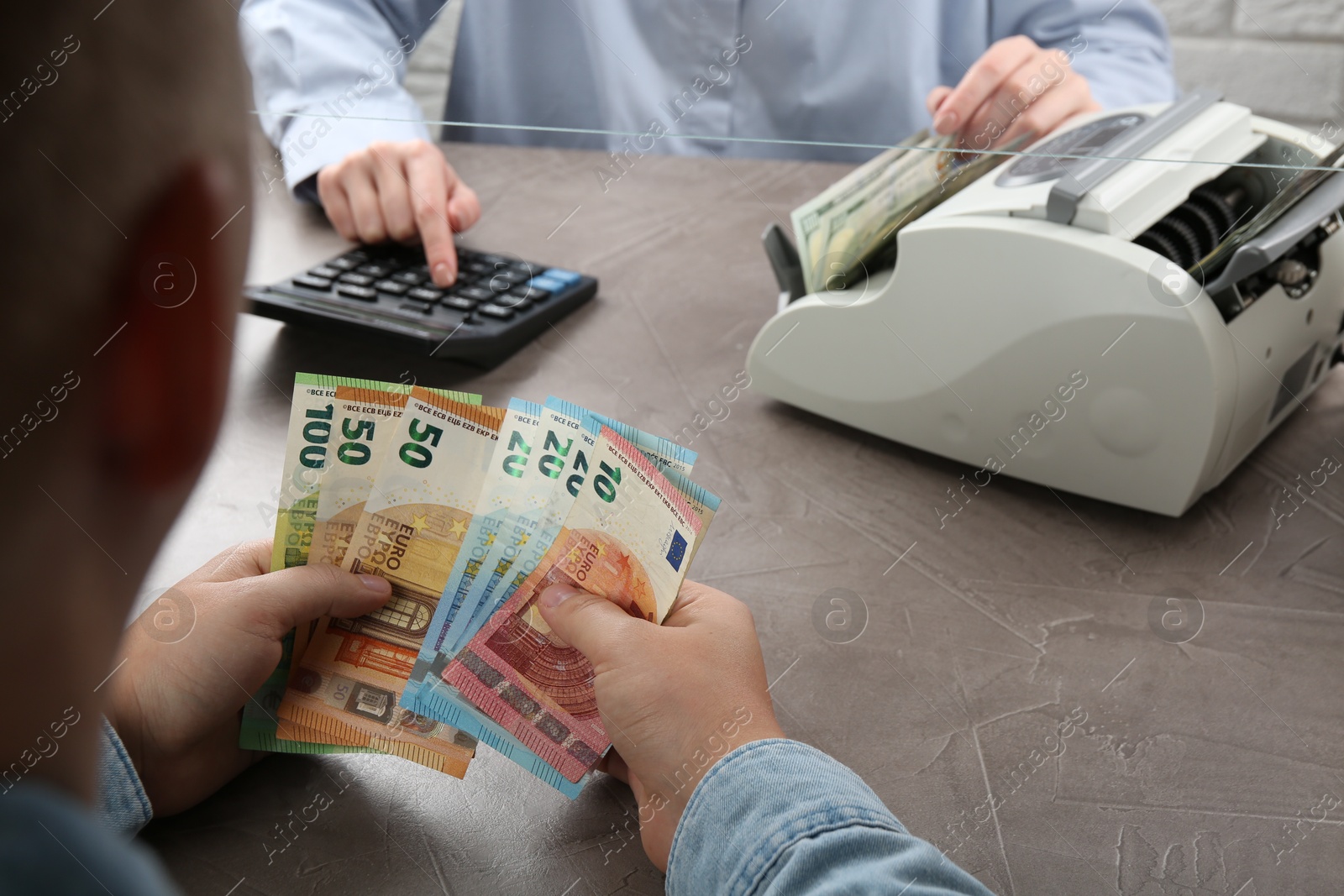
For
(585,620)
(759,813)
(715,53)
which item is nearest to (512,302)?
(585,620)

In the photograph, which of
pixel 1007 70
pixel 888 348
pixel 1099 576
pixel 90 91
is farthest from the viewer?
pixel 1007 70

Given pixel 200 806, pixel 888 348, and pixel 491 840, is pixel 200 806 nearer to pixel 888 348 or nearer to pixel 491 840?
pixel 491 840

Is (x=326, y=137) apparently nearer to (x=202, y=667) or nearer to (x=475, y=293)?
(x=475, y=293)

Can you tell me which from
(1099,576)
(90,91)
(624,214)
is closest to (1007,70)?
(624,214)

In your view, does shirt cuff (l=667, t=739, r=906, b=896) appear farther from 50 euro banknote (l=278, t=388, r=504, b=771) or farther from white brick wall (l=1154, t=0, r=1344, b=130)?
white brick wall (l=1154, t=0, r=1344, b=130)

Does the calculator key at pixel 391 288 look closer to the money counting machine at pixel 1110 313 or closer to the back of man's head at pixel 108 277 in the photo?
the money counting machine at pixel 1110 313

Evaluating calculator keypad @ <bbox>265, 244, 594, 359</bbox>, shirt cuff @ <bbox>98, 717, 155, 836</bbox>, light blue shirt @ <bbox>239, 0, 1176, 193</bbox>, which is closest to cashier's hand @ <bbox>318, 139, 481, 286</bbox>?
calculator keypad @ <bbox>265, 244, 594, 359</bbox>

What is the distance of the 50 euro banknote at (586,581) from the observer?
1.72 feet

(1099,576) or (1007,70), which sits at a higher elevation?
(1007,70)

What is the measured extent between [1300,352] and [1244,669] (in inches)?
11.0

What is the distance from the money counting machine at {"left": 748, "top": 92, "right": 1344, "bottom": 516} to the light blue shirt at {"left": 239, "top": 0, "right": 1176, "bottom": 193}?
73 centimetres

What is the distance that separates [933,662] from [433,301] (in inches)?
20.8

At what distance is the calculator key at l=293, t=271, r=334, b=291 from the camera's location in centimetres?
89

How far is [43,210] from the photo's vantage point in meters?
0.18
